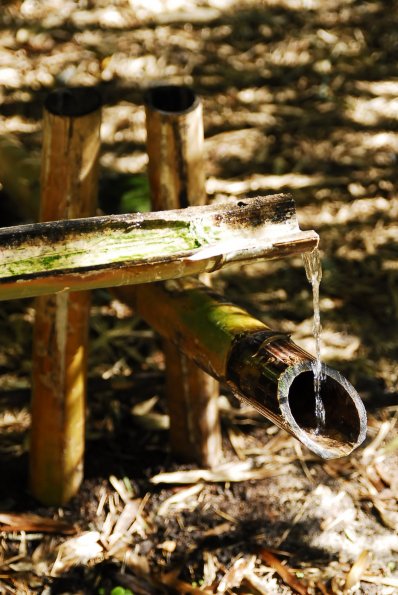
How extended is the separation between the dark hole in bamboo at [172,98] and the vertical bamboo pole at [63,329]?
0.77ft

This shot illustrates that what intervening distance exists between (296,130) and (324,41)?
1.02 meters

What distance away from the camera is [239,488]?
2.95 metres

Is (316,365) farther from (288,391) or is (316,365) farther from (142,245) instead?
(142,245)

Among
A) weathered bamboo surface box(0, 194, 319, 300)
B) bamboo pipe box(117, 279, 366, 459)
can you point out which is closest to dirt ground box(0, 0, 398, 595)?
bamboo pipe box(117, 279, 366, 459)

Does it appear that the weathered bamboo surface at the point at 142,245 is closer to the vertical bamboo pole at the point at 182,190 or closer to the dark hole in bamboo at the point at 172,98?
the vertical bamboo pole at the point at 182,190

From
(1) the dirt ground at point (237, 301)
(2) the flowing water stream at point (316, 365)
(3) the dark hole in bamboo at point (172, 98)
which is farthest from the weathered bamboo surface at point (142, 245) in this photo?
(1) the dirt ground at point (237, 301)

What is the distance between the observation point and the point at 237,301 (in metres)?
3.74

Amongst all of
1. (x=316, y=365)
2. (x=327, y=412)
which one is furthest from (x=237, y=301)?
(x=316, y=365)

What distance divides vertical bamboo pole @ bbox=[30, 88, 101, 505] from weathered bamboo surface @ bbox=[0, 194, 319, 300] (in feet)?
1.56

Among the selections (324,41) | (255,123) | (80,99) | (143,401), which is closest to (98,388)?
(143,401)

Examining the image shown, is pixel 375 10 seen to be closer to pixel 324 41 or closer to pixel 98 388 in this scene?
pixel 324 41

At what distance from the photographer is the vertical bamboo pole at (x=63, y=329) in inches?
92.8

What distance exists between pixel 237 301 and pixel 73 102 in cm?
155

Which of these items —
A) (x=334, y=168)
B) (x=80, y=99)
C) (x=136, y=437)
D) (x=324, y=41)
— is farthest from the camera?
(x=324, y=41)
